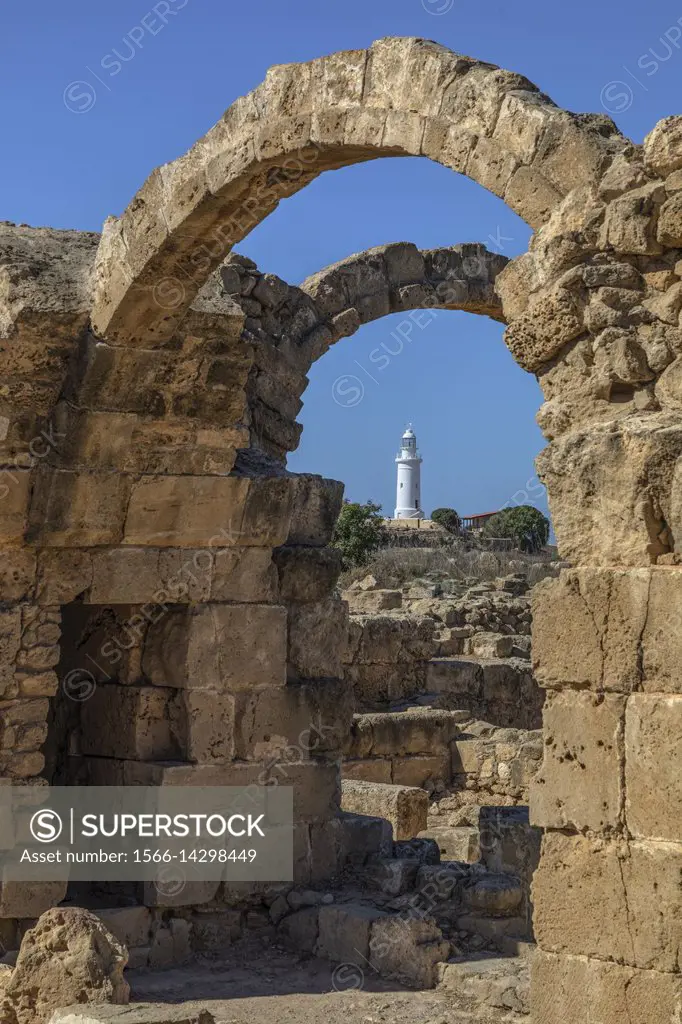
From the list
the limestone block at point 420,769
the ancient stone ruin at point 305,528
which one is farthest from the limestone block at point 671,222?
the limestone block at point 420,769

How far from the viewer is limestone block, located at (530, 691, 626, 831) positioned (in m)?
3.95

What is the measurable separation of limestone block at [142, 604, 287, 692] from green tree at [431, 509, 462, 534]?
1063 inches

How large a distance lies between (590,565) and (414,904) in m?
3.30

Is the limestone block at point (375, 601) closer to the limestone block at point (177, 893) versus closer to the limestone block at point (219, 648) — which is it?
the limestone block at point (219, 648)

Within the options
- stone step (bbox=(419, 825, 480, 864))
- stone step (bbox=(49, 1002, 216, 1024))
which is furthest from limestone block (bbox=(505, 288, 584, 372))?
stone step (bbox=(419, 825, 480, 864))

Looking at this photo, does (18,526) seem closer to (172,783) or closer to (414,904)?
(172,783)

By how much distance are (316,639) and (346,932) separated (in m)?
1.79

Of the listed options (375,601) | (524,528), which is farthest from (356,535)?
(375,601)

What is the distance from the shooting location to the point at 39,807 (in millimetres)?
6961

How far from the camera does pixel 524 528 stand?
32250mm

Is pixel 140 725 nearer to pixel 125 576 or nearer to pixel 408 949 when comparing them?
pixel 125 576

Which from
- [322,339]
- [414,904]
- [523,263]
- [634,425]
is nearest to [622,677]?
[634,425]

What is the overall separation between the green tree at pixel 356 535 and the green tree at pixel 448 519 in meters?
7.35

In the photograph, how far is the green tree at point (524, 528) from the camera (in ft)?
104
